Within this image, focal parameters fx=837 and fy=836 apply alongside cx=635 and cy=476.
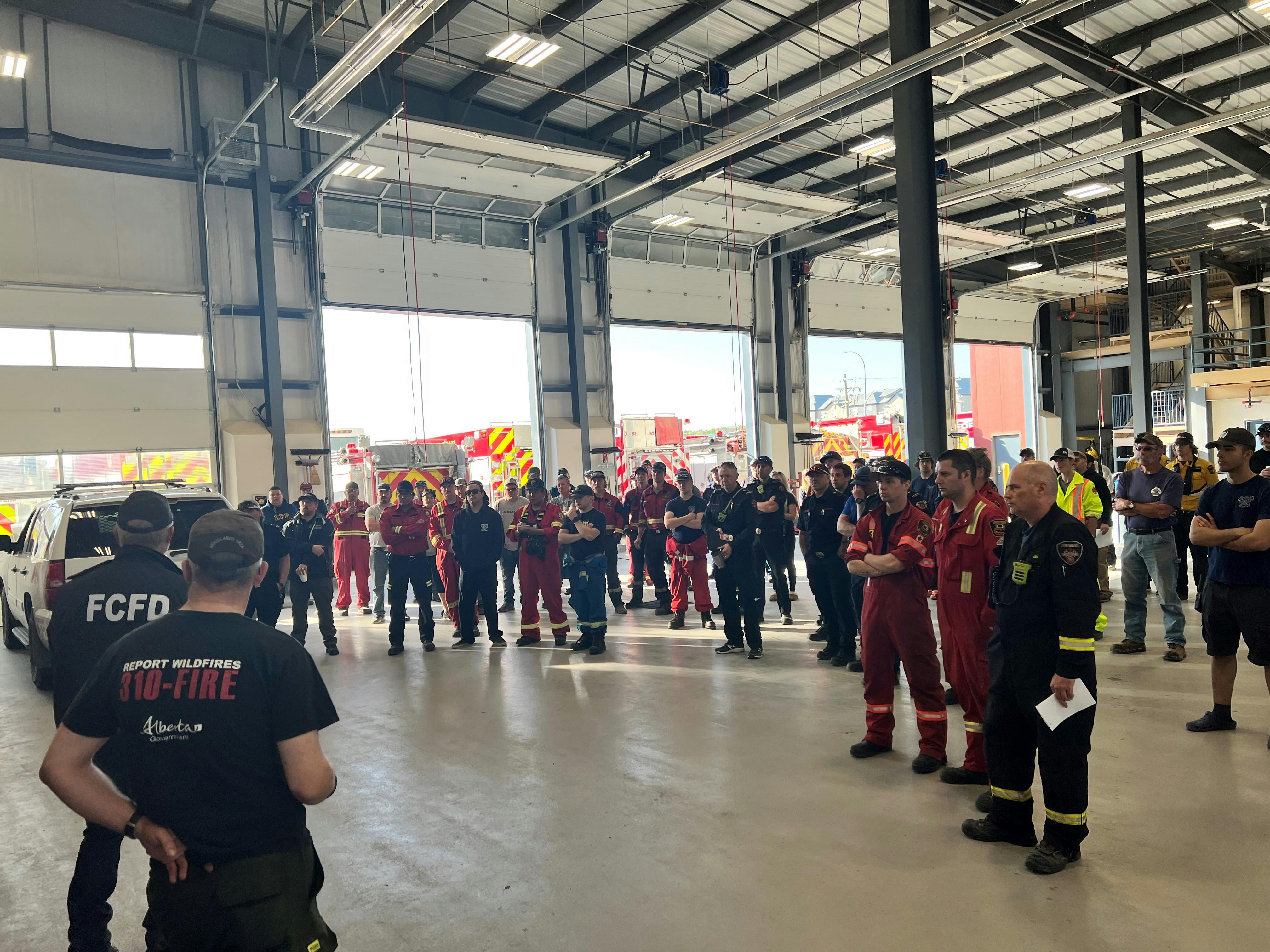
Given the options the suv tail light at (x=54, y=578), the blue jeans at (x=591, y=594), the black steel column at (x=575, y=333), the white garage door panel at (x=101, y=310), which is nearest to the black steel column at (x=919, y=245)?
the blue jeans at (x=591, y=594)

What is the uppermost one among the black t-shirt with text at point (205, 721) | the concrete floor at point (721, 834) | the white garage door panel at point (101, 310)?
the white garage door panel at point (101, 310)

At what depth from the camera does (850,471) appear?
288 inches

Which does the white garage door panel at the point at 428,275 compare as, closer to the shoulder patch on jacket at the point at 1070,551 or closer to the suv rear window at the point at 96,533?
the suv rear window at the point at 96,533

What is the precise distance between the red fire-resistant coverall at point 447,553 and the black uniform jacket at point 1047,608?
6.60 meters

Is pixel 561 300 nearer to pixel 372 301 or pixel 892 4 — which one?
pixel 372 301

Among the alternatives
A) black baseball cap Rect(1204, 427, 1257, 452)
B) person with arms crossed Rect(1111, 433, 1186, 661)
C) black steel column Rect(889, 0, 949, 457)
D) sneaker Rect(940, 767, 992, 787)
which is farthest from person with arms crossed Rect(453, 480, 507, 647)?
black baseball cap Rect(1204, 427, 1257, 452)

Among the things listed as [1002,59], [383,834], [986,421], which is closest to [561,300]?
[1002,59]

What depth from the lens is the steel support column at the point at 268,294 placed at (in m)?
12.9

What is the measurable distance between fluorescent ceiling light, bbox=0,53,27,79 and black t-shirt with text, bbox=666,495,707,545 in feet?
28.8

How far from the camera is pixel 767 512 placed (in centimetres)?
798

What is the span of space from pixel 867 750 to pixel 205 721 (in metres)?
3.85

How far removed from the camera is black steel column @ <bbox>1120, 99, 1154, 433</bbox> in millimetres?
13172

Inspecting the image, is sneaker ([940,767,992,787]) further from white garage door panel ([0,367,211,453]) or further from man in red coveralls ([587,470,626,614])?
white garage door panel ([0,367,211,453])

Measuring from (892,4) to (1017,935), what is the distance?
28.5 ft
